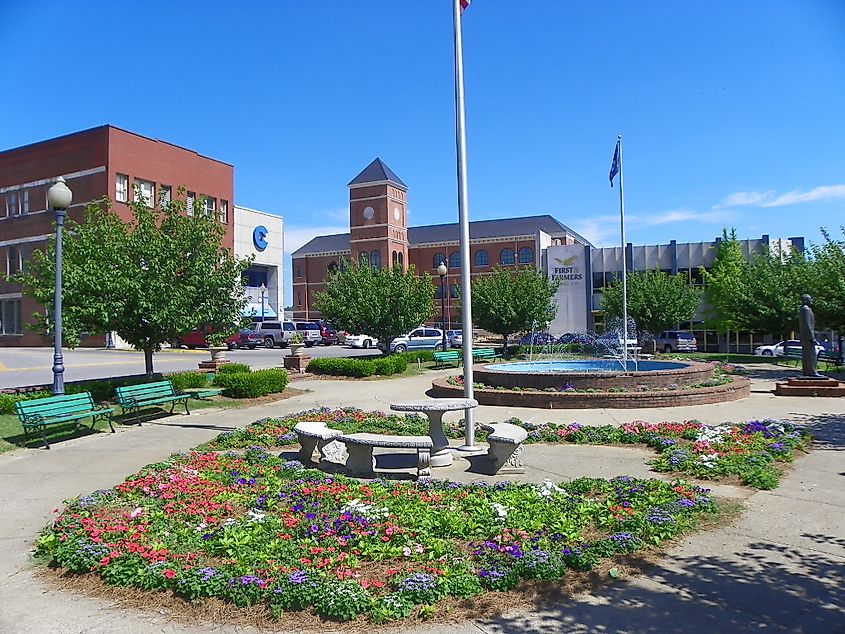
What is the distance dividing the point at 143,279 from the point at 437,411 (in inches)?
386

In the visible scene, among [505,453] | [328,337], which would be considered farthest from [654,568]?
[328,337]

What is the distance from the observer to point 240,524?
5.85m

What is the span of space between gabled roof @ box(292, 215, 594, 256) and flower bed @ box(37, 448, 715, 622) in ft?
237

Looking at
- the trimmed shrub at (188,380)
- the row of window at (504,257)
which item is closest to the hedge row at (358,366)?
the trimmed shrub at (188,380)

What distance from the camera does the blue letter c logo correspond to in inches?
2297

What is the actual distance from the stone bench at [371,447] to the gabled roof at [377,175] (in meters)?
69.0

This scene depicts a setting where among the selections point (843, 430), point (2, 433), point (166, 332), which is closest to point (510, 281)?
point (166, 332)

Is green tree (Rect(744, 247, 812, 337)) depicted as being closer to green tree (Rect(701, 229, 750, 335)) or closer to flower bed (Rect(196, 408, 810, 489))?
green tree (Rect(701, 229, 750, 335))

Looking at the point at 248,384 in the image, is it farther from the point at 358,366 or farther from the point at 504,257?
the point at 504,257

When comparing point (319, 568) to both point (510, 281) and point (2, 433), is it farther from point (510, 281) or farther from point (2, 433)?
point (510, 281)

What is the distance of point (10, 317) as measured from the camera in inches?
1921

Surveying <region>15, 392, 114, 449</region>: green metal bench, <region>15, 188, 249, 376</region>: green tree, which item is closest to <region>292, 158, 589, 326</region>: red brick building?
<region>15, 188, 249, 376</region>: green tree

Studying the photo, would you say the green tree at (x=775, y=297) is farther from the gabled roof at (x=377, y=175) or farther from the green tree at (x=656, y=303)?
the gabled roof at (x=377, y=175)

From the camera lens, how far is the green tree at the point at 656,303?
126ft
